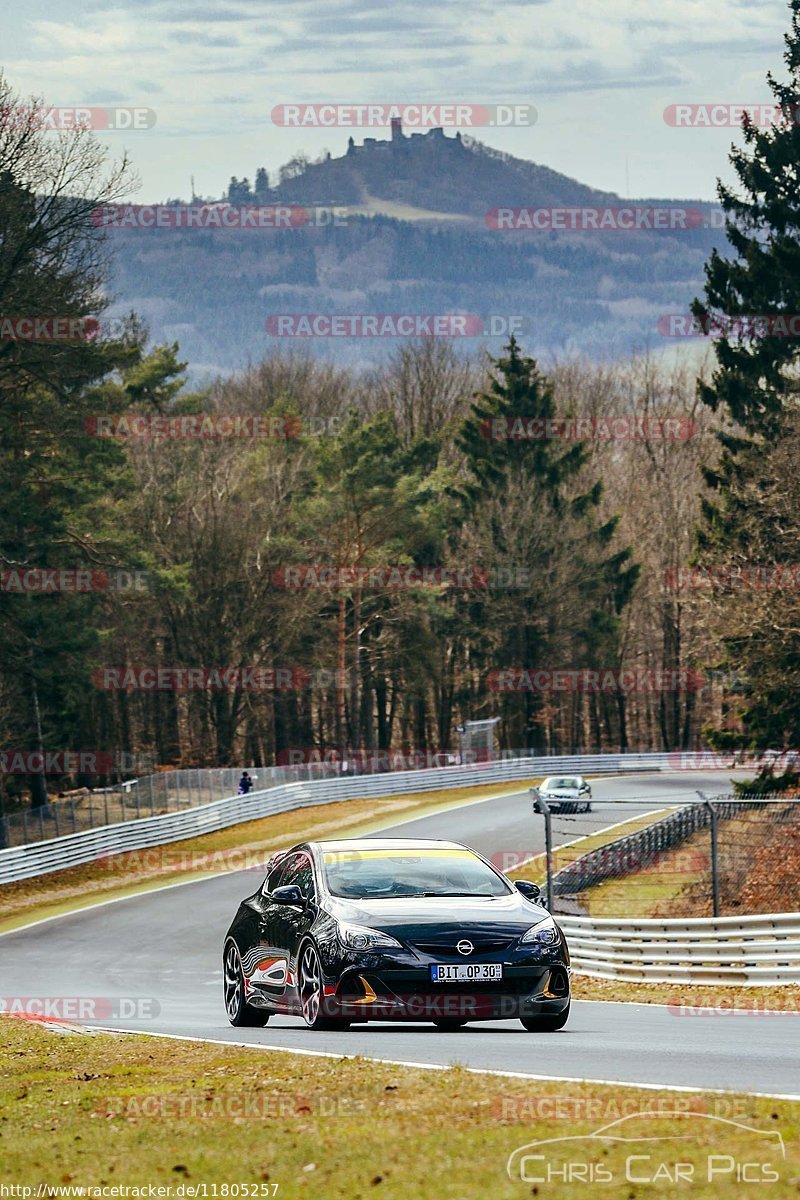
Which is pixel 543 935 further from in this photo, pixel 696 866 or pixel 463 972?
pixel 696 866

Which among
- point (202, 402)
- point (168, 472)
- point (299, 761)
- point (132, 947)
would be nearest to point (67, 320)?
point (132, 947)

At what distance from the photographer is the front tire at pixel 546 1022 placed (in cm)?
1238

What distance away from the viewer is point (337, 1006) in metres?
11.8

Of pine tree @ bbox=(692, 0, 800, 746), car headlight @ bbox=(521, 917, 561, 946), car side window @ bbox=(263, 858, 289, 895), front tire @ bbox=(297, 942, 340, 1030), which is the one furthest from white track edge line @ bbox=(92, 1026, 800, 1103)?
pine tree @ bbox=(692, 0, 800, 746)

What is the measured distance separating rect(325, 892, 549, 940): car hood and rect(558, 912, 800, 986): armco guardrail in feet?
24.3

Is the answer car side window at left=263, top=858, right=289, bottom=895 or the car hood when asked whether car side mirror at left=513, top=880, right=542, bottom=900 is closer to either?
the car hood

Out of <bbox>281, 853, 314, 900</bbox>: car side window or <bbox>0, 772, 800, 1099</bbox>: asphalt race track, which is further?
<bbox>281, 853, 314, 900</bbox>: car side window

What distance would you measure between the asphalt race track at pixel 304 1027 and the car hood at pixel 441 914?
76 cm

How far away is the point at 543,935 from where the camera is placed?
39.1 feet

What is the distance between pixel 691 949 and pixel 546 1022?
344 inches

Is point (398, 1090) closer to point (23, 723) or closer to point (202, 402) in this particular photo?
point (23, 723)

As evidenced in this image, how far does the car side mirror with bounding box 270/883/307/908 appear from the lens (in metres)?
12.6

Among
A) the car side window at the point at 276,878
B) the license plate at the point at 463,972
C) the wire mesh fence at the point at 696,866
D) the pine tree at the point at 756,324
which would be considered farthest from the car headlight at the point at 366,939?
the pine tree at the point at 756,324

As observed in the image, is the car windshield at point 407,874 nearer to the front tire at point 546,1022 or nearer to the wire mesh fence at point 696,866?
the front tire at point 546,1022
